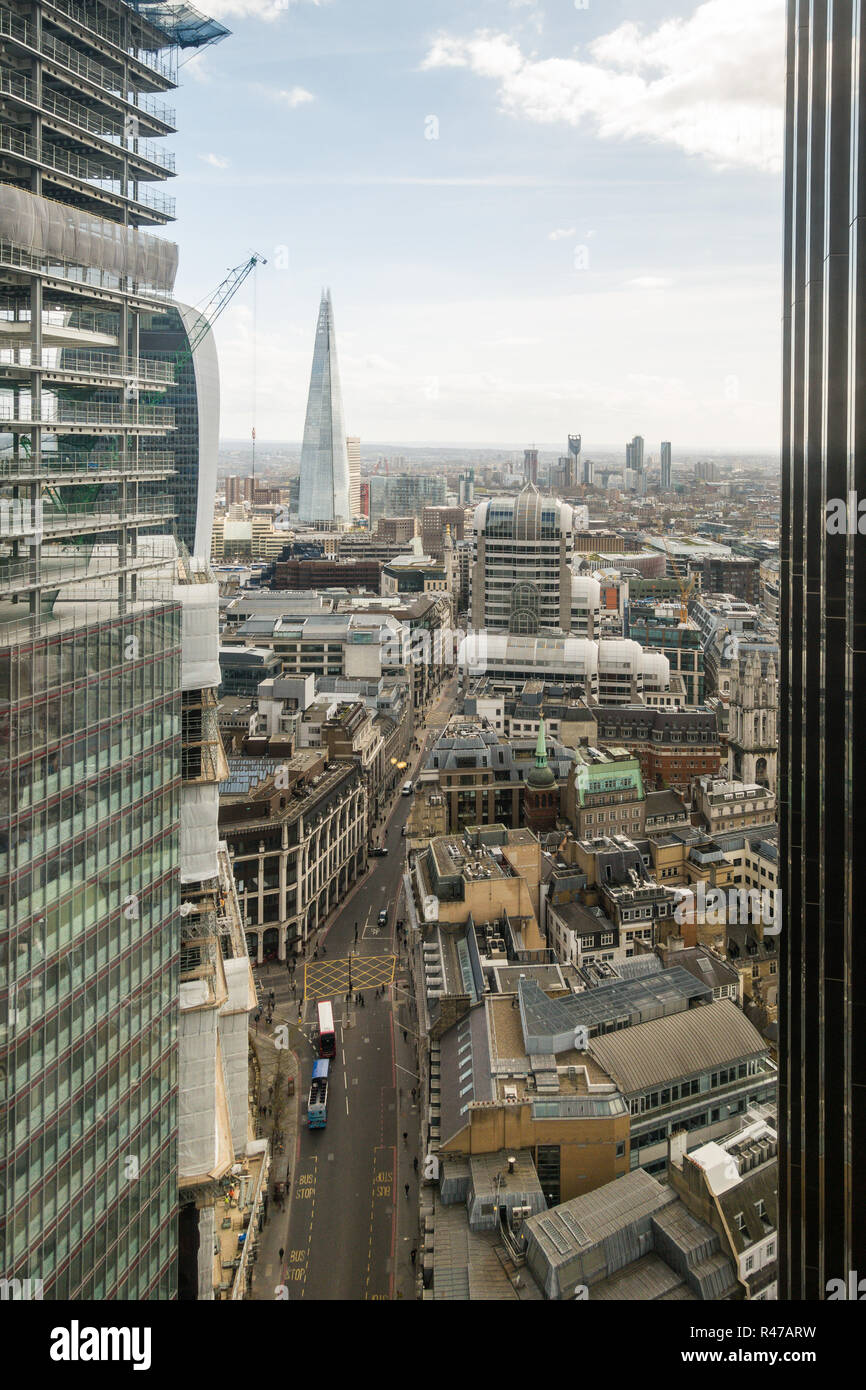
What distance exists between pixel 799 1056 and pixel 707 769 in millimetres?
41204

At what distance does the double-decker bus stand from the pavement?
15.4 inches

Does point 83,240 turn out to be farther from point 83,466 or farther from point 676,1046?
point 676,1046

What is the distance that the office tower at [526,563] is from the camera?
→ 76.1m

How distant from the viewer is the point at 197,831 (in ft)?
66.6

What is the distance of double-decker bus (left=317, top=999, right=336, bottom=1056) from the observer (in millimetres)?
31281

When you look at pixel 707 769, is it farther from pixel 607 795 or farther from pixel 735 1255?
pixel 735 1255

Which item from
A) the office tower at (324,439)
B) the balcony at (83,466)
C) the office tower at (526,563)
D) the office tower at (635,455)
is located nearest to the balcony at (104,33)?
the balcony at (83,466)

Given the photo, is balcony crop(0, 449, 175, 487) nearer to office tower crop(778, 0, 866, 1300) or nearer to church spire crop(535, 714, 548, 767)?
office tower crop(778, 0, 866, 1300)

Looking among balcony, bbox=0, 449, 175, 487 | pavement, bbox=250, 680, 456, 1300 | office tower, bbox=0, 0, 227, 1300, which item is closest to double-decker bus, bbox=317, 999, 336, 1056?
pavement, bbox=250, 680, 456, 1300

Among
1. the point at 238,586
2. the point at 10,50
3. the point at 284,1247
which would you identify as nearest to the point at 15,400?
the point at 10,50

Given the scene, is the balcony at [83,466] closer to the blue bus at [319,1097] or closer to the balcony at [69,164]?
the balcony at [69,164]

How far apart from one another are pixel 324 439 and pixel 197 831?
570 feet

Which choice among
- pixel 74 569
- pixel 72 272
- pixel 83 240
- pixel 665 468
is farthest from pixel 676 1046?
pixel 665 468

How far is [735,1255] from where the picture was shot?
19.4 meters
